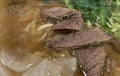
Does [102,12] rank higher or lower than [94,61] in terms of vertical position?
higher

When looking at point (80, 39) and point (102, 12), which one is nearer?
point (80, 39)

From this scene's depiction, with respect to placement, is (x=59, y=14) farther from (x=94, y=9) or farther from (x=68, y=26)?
(x=94, y=9)

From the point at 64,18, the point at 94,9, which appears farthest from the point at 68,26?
the point at 94,9

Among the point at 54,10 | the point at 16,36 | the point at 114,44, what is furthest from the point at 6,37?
the point at 114,44

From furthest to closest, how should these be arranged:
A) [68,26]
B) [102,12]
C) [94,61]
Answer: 1. [102,12]
2. [68,26]
3. [94,61]

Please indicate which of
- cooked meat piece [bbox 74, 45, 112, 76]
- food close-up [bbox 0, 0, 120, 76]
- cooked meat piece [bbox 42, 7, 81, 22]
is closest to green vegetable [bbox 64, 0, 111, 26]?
food close-up [bbox 0, 0, 120, 76]

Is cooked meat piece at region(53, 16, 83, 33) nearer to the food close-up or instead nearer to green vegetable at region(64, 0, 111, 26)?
the food close-up

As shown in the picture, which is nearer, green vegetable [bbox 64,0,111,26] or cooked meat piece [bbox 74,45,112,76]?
cooked meat piece [bbox 74,45,112,76]

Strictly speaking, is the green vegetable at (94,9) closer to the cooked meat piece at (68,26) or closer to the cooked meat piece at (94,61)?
the cooked meat piece at (68,26)
